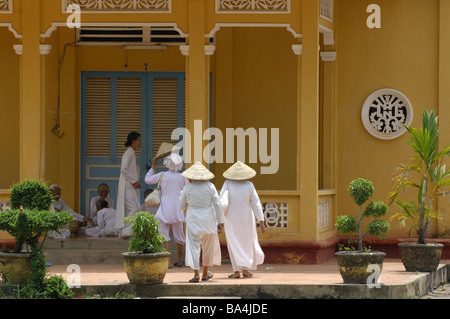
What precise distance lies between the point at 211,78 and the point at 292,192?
9.74ft

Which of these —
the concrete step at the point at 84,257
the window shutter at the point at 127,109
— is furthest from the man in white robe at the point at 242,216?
the window shutter at the point at 127,109

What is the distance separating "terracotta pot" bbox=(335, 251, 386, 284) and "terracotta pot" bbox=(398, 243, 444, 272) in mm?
1644

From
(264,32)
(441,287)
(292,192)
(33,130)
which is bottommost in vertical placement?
(441,287)

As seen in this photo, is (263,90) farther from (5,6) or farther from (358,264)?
(358,264)

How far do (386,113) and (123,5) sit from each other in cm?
436

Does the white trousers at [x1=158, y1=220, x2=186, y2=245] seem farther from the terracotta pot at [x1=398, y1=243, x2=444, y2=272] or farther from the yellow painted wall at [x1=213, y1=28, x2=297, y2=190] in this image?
the terracotta pot at [x1=398, y1=243, x2=444, y2=272]

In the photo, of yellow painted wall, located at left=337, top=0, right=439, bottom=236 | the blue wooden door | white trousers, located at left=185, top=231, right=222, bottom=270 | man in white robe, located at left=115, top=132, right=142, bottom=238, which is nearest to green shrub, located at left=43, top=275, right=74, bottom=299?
white trousers, located at left=185, top=231, right=222, bottom=270

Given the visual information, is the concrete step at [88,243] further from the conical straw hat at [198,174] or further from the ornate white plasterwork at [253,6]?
the ornate white plasterwork at [253,6]

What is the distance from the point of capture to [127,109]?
1648 centimetres

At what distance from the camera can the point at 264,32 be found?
53.4ft

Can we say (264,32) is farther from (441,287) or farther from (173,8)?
(441,287)
